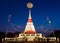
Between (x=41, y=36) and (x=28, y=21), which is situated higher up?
(x=28, y=21)

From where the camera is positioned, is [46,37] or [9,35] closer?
[46,37]

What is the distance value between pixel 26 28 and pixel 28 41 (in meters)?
0.99

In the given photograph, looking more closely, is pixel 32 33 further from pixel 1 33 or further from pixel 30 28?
pixel 1 33

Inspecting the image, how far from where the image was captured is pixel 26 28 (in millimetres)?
9695

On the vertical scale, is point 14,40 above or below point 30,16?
below

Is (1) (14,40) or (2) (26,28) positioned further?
(2) (26,28)

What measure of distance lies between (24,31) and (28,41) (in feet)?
3.16

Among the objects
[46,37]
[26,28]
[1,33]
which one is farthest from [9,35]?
[46,37]

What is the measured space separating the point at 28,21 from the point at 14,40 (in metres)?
1.06

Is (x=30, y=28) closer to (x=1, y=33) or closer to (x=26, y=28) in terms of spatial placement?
(x=26, y=28)

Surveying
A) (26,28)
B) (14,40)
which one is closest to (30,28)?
(26,28)

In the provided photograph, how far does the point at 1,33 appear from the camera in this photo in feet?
33.7

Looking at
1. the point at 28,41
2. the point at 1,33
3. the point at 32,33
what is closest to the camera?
the point at 28,41

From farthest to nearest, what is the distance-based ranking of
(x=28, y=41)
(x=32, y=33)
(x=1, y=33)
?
(x=1, y=33) < (x=32, y=33) < (x=28, y=41)
